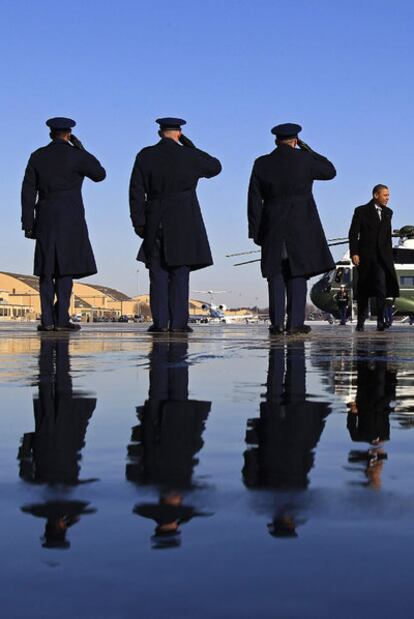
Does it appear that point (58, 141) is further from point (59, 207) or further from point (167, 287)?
point (167, 287)

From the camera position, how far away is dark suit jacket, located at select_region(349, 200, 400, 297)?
11219 millimetres

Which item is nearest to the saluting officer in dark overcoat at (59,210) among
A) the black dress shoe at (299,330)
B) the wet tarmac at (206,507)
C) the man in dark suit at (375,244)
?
the black dress shoe at (299,330)

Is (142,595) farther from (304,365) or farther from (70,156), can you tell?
(70,156)

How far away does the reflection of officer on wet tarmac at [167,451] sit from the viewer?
4.21 ft

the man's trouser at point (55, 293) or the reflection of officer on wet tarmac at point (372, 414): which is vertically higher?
the man's trouser at point (55, 293)

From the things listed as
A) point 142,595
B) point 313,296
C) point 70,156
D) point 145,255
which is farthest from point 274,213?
point 313,296

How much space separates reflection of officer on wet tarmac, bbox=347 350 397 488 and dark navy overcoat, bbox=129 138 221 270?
4800mm

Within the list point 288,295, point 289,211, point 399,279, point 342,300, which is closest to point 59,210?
point 289,211

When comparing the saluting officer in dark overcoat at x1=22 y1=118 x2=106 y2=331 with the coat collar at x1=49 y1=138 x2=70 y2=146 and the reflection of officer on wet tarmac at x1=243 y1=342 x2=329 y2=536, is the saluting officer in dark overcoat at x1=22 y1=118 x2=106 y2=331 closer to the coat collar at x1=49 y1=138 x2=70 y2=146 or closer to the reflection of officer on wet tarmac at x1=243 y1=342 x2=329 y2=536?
the coat collar at x1=49 y1=138 x2=70 y2=146

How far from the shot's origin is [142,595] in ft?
3.09

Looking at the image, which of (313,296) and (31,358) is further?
(313,296)

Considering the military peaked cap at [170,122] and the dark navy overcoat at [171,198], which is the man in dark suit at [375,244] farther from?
the military peaked cap at [170,122]

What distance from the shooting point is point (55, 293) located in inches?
400

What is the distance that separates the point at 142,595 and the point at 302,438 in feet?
3.95
